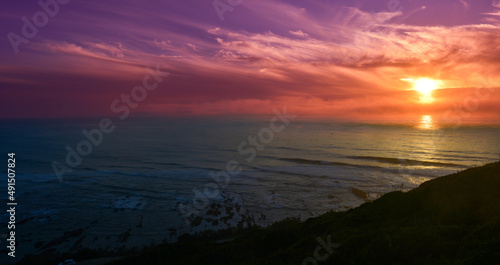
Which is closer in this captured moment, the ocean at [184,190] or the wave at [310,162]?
the ocean at [184,190]

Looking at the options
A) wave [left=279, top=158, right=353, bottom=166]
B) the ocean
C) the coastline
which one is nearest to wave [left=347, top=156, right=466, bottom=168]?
the ocean

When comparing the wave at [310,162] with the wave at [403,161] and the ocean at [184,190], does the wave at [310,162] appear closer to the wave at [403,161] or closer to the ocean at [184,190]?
the ocean at [184,190]

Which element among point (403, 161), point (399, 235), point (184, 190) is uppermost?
point (403, 161)

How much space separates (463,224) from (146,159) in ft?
Result: 158

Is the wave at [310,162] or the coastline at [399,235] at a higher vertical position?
the wave at [310,162]

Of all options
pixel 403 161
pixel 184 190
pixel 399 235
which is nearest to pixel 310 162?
pixel 403 161

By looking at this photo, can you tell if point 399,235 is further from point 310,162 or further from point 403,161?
point 403,161

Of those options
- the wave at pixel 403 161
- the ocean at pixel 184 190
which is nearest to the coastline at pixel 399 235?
the ocean at pixel 184 190

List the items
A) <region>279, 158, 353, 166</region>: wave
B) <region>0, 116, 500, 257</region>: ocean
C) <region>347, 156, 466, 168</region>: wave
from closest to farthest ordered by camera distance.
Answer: <region>0, 116, 500, 257</region>: ocean → <region>347, 156, 466, 168</region>: wave → <region>279, 158, 353, 166</region>: wave

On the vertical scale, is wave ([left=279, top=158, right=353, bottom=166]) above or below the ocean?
above

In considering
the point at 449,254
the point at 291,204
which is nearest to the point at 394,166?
the point at 291,204

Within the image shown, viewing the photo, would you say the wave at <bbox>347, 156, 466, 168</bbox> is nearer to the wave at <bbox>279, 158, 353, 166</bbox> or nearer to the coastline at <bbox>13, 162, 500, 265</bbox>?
the wave at <bbox>279, 158, 353, 166</bbox>

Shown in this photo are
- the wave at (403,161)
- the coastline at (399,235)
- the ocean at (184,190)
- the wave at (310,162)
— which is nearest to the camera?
the coastline at (399,235)

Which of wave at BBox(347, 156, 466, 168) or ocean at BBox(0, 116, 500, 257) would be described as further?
wave at BBox(347, 156, 466, 168)
